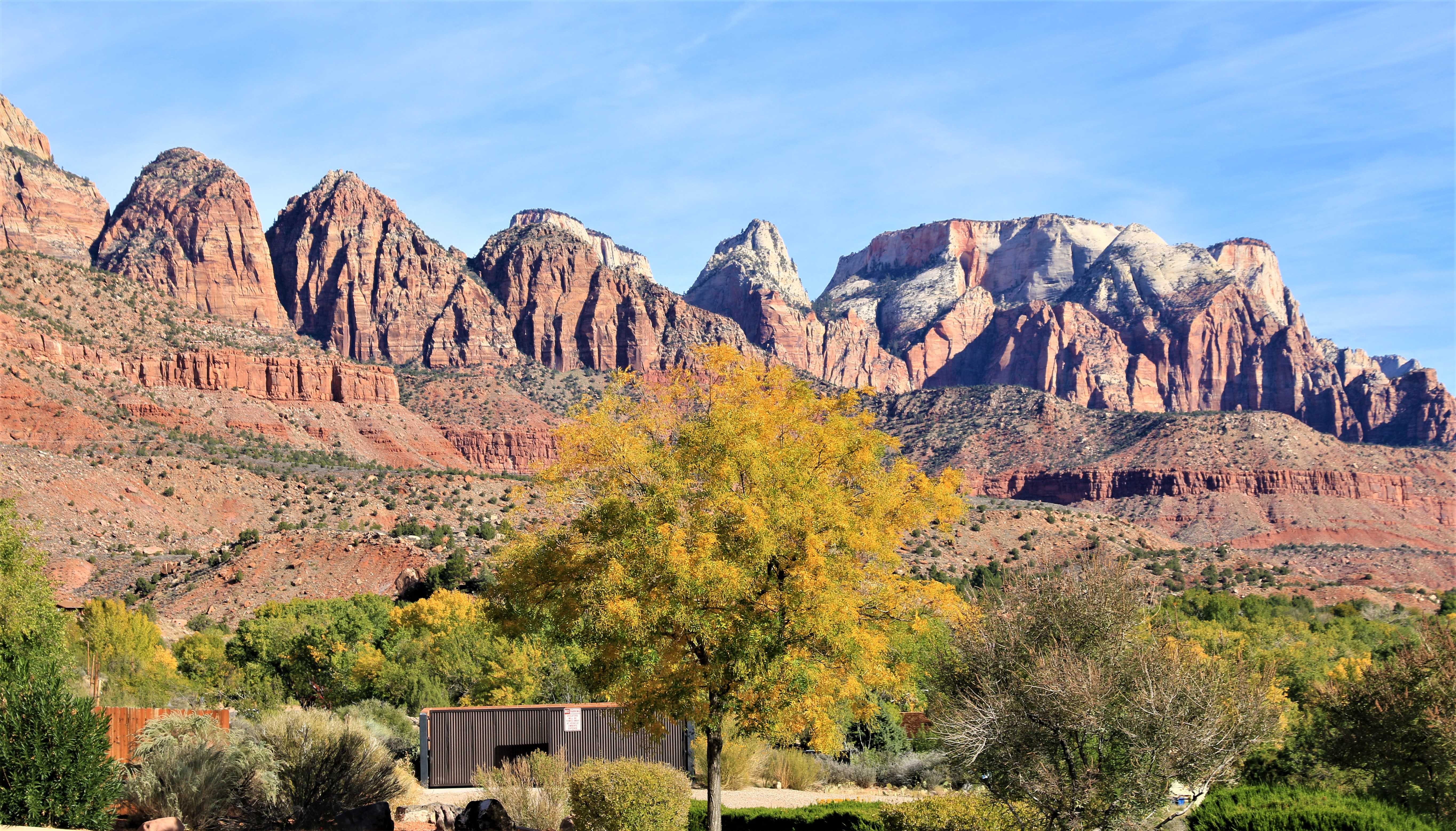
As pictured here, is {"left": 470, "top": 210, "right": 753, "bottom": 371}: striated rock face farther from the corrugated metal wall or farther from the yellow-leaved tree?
the yellow-leaved tree

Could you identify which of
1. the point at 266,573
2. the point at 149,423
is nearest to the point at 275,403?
the point at 149,423

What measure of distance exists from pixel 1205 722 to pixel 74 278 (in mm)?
124013

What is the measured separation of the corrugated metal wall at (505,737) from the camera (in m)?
26.6

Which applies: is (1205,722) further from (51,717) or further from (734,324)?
(734,324)

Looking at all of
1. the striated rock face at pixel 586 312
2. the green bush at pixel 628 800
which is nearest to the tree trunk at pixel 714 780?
the green bush at pixel 628 800

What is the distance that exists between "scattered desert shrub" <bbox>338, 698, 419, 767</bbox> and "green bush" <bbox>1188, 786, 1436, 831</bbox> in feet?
53.8

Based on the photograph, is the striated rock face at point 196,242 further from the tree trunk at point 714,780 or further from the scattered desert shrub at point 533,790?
the tree trunk at point 714,780

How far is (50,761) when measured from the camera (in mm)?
17062

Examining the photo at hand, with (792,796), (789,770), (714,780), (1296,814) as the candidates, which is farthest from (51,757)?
(1296,814)

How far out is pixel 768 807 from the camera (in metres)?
22.7

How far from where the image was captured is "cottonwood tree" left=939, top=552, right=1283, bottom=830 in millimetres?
13633

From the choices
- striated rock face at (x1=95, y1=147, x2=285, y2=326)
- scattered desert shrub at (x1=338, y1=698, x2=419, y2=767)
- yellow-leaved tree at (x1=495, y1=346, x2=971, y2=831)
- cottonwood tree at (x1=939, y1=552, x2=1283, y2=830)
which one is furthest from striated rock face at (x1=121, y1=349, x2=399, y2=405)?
cottonwood tree at (x1=939, y1=552, x2=1283, y2=830)

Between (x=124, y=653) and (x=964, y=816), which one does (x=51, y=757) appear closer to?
(x=964, y=816)

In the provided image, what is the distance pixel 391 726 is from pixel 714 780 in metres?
16.7
